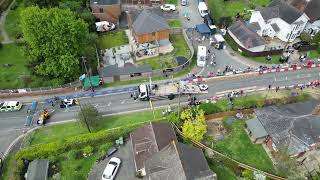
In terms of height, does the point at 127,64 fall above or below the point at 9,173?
above

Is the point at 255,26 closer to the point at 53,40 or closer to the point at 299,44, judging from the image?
the point at 299,44

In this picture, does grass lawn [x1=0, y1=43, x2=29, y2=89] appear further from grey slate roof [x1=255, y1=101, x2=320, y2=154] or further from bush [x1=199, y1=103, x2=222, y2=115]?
grey slate roof [x1=255, y1=101, x2=320, y2=154]

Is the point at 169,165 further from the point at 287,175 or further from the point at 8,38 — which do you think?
the point at 8,38

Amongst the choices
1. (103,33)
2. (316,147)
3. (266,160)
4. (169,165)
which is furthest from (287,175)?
(103,33)

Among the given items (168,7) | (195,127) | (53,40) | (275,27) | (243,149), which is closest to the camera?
(195,127)

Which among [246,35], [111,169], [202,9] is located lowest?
[111,169]

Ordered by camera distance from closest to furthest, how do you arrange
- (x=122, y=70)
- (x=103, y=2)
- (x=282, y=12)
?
(x=122, y=70) < (x=282, y=12) < (x=103, y=2)

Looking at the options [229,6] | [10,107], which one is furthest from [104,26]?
[229,6]
